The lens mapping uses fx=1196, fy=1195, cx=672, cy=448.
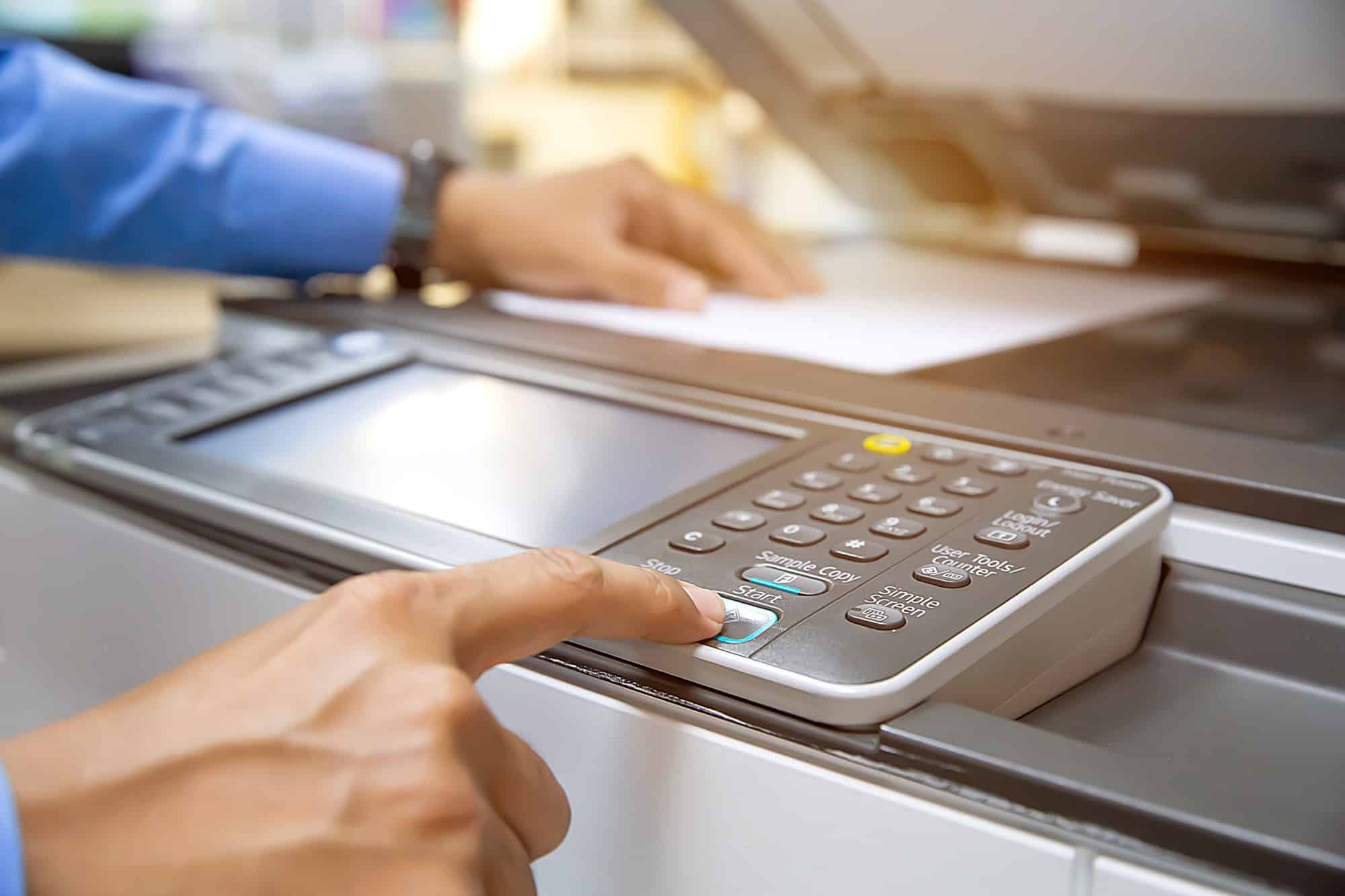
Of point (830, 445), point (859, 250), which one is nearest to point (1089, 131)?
point (859, 250)

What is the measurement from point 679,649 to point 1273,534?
0.73ft

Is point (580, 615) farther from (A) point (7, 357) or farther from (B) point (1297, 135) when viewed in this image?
(A) point (7, 357)

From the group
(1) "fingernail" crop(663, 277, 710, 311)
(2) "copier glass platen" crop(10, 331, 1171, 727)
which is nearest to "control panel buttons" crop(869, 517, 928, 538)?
(2) "copier glass platen" crop(10, 331, 1171, 727)

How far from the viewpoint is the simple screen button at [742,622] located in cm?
36

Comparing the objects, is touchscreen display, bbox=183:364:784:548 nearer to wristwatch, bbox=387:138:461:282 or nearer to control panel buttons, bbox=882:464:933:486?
control panel buttons, bbox=882:464:933:486

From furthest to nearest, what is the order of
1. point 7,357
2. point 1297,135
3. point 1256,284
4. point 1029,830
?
point 7,357 → point 1256,284 → point 1297,135 → point 1029,830

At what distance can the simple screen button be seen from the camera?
0.36 meters

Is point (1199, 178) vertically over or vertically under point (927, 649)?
over

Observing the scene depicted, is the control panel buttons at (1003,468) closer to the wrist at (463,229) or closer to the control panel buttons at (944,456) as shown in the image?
the control panel buttons at (944,456)

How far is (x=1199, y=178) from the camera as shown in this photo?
878mm

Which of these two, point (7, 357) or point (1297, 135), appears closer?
point (1297, 135)

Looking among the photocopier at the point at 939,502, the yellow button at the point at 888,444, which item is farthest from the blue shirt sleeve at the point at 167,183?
the yellow button at the point at 888,444

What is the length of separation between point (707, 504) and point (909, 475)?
8 centimetres

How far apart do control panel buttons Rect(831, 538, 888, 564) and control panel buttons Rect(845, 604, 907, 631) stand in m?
0.03
